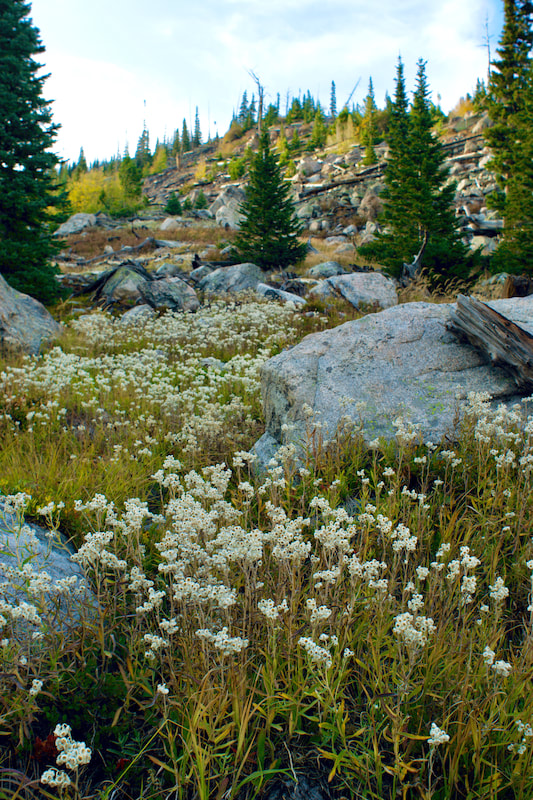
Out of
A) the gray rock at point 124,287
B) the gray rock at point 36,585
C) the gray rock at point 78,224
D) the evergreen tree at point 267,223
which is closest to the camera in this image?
the gray rock at point 36,585

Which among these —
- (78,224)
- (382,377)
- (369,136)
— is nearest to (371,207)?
(369,136)

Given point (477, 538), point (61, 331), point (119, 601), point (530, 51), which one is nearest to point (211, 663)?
point (119, 601)

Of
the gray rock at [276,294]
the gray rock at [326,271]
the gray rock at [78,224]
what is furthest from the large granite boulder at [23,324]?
the gray rock at [78,224]

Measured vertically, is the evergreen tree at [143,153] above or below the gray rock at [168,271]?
above

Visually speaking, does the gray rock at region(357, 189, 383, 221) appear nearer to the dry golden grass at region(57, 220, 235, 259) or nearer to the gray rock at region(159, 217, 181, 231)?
the dry golden grass at region(57, 220, 235, 259)

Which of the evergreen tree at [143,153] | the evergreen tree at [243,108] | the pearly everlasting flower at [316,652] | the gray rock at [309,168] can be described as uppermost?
the evergreen tree at [243,108]

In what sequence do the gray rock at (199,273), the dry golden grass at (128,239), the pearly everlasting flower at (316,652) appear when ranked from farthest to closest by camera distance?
the dry golden grass at (128,239) < the gray rock at (199,273) < the pearly everlasting flower at (316,652)

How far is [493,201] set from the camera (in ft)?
79.4

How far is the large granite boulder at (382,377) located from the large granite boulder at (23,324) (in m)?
6.86

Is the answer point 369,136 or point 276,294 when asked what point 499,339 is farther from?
point 369,136

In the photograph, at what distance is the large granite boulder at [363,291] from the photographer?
13.7 metres

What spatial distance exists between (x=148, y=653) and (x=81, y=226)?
55.1m

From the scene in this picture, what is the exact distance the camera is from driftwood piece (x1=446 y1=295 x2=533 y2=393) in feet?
15.9

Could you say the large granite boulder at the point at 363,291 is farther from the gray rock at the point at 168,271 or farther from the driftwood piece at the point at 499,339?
the driftwood piece at the point at 499,339
